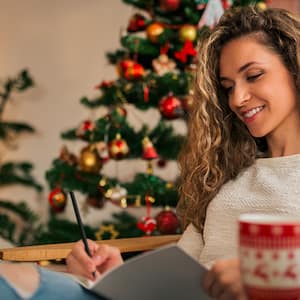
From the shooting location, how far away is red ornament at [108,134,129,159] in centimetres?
212

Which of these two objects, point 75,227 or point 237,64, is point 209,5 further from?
point 75,227

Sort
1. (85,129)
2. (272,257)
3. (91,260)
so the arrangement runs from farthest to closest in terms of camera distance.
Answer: (85,129), (91,260), (272,257)

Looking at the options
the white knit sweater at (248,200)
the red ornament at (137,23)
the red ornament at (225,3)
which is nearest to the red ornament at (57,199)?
the red ornament at (137,23)

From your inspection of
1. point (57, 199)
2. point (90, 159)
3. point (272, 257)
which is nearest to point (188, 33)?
point (90, 159)

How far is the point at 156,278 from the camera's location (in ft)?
Result: 2.38

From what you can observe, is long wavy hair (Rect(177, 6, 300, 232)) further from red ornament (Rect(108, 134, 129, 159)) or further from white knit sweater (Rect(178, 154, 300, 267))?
red ornament (Rect(108, 134, 129, 159))

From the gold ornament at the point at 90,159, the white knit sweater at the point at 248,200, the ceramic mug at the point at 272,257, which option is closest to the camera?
the ceramic mug at the point at 272,257

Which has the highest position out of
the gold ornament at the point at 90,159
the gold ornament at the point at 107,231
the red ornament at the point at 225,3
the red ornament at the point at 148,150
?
the red ornament at the point at 225,3

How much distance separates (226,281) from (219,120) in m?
0.81

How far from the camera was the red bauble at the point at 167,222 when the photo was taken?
206cm

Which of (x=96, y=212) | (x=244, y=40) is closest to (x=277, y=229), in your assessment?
(x=244, y=40)

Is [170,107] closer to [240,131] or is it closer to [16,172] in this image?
[240,131]

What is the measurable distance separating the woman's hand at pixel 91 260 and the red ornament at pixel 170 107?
109 cm

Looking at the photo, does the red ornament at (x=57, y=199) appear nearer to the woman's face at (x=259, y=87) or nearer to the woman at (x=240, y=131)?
the woman at (x=240, y=131)
